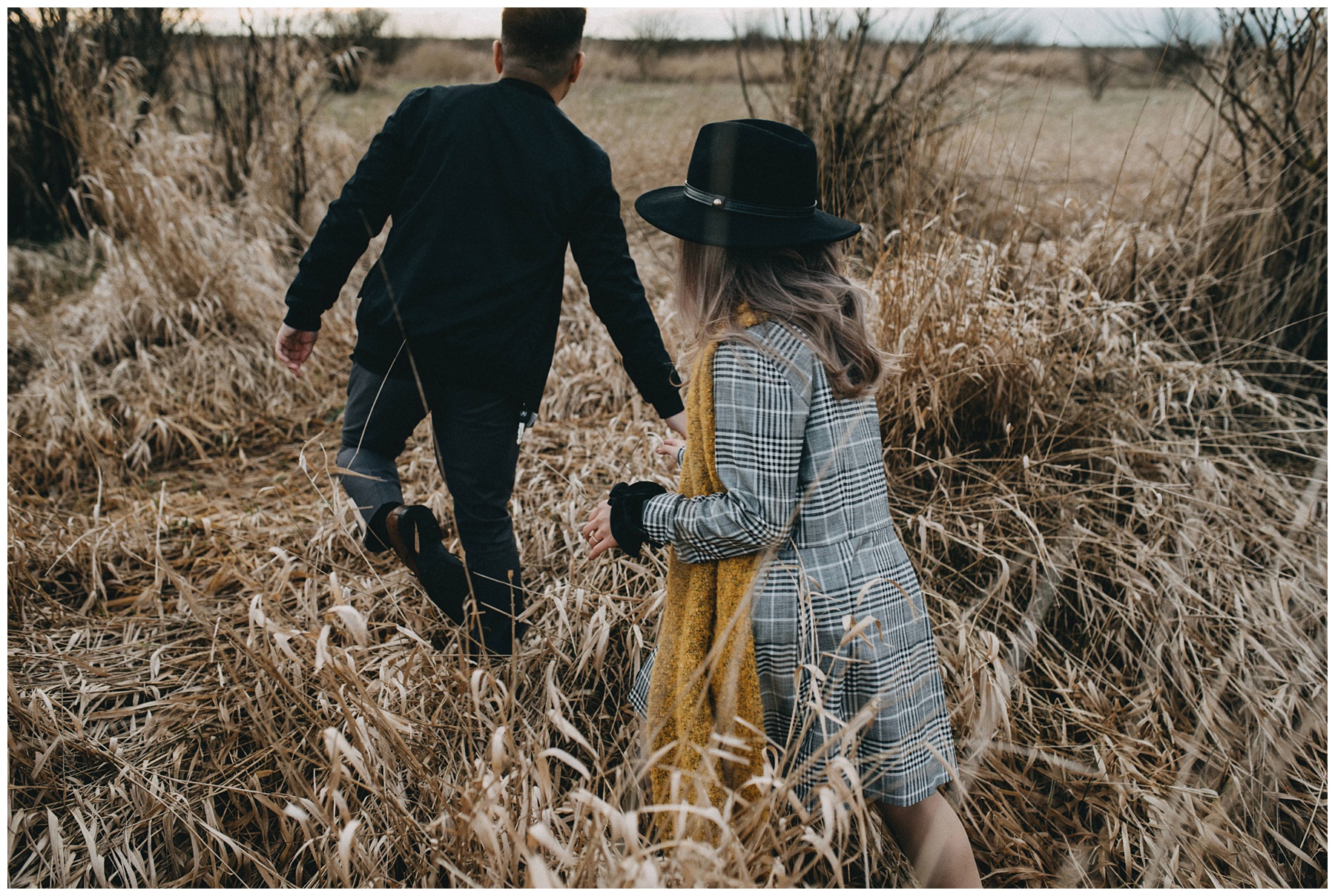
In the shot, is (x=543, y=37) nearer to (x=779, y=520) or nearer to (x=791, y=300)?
(x=791, y=300)

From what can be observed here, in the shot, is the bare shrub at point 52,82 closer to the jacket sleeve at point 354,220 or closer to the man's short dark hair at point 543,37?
the jacket sleeve at point 354,220

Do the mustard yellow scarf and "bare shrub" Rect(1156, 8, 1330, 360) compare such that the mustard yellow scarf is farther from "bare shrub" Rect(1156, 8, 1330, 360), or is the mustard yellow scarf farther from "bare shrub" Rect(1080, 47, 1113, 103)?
"bare shrub" Rect(1080, 47, 1113, 103)

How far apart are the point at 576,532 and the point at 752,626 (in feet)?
3.38

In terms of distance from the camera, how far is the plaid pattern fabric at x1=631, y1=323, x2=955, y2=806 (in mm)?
1223

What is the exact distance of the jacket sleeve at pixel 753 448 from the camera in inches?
47.9

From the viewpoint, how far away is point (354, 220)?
1.76 meters

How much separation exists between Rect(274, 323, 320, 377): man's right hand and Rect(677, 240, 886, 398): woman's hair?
1.05 m

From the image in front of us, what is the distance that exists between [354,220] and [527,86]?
51 centimetres

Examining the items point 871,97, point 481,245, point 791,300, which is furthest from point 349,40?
point 791,300

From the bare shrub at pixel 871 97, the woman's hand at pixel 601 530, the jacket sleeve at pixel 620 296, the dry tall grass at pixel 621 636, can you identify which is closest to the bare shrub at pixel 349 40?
the dry tall grass at pixel 621 636

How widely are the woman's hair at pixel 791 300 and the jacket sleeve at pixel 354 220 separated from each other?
2.74 feet

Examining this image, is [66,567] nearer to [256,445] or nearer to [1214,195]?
[256,445]

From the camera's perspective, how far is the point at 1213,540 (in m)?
2.10

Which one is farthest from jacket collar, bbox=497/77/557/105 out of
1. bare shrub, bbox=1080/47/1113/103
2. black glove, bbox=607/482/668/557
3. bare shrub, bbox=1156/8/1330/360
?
bare shrub, bbox=1080/47/1113/103
